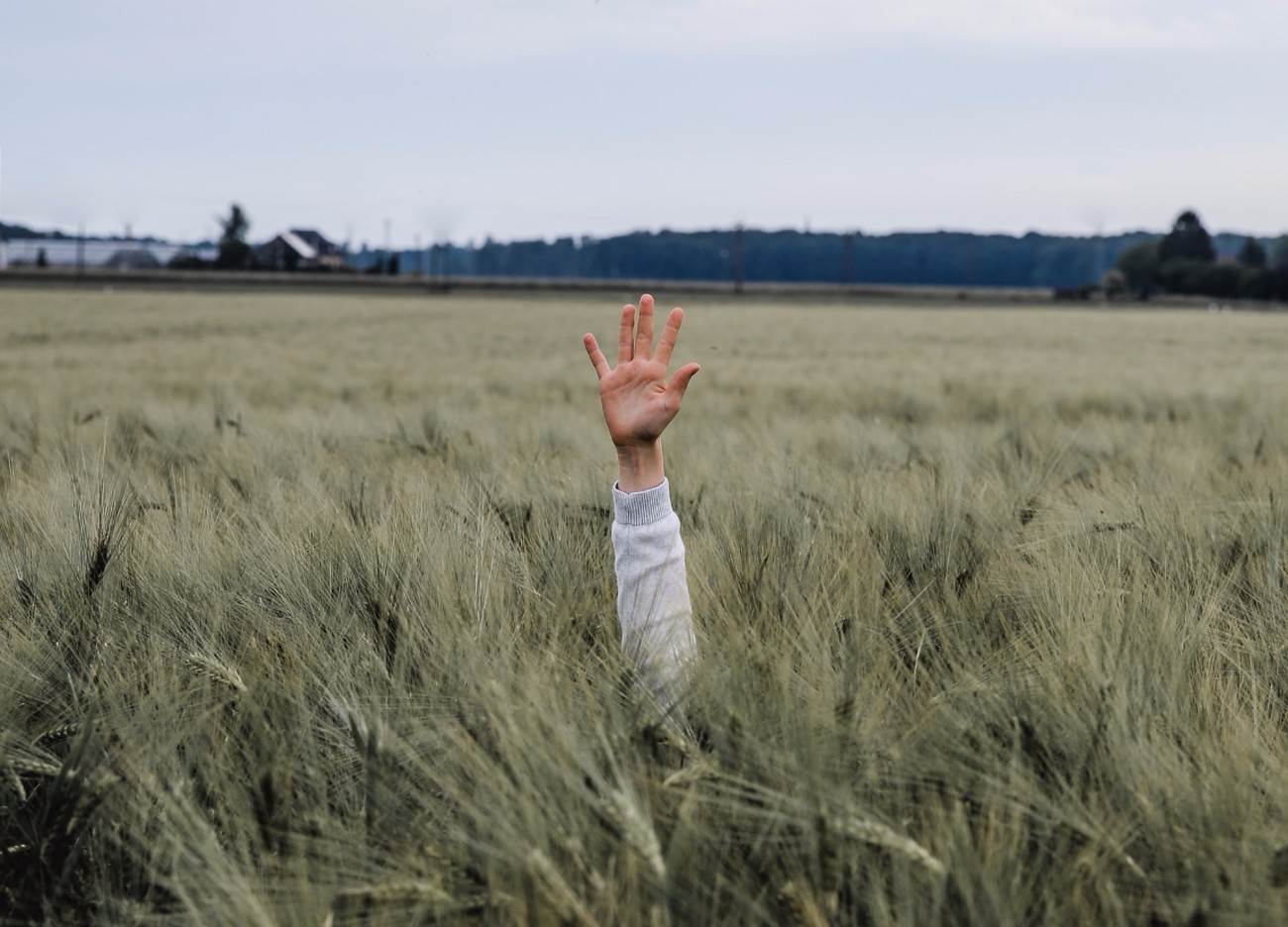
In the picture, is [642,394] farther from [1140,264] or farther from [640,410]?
[1140,264]

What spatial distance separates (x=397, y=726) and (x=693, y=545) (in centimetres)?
86

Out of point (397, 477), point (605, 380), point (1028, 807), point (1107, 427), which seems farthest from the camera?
point (1107, 427)

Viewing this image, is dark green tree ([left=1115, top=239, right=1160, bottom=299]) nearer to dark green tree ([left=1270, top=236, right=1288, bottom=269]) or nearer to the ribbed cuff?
dark green tree ([left=1270, top=236, right=1288, bottom=269])

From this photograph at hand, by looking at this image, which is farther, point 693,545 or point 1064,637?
point 693,545

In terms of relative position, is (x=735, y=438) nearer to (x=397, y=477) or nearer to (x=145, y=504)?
(x=397, y=477)

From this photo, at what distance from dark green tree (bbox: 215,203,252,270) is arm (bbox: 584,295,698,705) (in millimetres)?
76712

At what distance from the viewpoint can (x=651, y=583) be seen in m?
1.61

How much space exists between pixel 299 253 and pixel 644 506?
8666cm

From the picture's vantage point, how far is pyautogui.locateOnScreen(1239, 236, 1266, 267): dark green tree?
82.8 meters

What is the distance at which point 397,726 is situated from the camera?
1217mm

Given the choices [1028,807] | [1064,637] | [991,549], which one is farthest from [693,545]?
[1028,807]

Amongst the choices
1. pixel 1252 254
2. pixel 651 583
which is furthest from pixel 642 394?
pixel 1252 254

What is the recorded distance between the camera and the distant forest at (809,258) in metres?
141

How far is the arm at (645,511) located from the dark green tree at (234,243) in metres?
76.7
